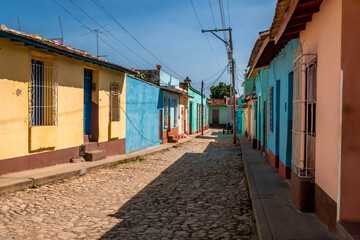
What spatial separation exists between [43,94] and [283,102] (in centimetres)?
582

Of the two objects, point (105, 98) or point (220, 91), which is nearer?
point (105, 98)

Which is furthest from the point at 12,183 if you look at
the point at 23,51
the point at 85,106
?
the point at 85,106

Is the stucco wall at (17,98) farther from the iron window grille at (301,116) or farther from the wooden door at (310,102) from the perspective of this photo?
the wooden door at (310,102)

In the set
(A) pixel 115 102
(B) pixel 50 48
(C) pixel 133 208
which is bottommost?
(C) pixel 133 208

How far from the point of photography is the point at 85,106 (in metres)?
10.6

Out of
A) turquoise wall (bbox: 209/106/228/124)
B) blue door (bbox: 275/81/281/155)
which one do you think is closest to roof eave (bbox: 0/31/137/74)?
blue door (bbox: 275/81/281/155)

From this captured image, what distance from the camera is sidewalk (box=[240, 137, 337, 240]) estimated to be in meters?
3.69

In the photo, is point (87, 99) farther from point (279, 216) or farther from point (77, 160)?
point (279, 216)

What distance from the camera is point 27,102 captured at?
7.53 meters

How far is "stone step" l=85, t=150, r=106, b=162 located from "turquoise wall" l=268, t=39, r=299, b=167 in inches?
203

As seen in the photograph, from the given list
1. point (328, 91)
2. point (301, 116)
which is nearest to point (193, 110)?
point (301, 116)

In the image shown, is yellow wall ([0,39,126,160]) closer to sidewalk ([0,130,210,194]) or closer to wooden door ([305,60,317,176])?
sidewalk ([0,130,210,194])

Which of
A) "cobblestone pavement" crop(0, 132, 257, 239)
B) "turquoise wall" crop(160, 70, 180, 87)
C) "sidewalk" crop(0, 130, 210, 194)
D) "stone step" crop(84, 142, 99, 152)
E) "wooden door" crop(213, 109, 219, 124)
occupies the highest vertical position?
"turquoise wall" crop(160, 70, 180, 87)

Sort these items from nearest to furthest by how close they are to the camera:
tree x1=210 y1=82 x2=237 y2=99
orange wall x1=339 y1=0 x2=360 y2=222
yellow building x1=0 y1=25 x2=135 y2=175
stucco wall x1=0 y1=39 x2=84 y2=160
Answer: orange wall x1=339 y1=0 x2=360 y2=222 → stucco wall x1=0 y1=39 x2=84 y2=160 → yellow building x1=0 y1=25 x2=135 y2=175 → tree x1=210 y1=82 x2=237 y2=99
